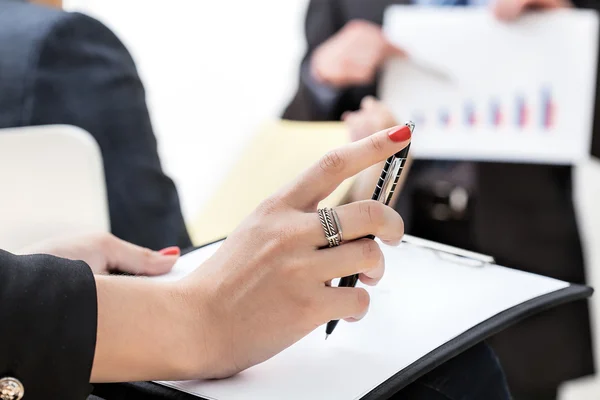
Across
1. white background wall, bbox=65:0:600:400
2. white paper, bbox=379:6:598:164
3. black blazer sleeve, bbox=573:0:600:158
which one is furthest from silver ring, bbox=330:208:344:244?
white background wall, bbox=65:0:600:400

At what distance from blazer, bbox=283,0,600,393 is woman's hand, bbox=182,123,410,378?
1.07 metres

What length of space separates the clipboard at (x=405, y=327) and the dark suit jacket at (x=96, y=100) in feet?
0.76

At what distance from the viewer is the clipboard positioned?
486mm

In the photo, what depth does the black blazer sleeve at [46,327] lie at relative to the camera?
17.0 inches

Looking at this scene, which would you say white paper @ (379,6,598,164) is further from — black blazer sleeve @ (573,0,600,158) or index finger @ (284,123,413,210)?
index finger @ (284,123,413,210)

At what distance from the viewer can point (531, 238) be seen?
1.63 meters

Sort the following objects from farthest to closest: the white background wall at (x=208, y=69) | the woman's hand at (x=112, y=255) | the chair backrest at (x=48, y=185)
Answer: the white background wall at (x=208, y=69)
the chair backrest at (x=48, y=185)
the woman's hand at (x=112, y=255)

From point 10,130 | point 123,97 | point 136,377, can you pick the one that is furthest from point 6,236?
point 136,377

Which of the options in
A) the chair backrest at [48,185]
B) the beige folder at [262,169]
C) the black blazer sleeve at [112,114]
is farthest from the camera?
the beige folder at [262,169]

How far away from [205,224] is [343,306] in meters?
0.54

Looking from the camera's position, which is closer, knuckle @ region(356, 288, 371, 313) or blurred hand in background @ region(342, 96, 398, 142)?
knuckle @ region(356, 288, 371, 313)

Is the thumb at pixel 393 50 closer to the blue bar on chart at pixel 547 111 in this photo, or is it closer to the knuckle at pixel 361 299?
Result: the blue bar on chart at pixel 547 111

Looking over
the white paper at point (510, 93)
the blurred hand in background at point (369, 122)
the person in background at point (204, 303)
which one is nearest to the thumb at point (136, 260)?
the person in background at point (204, 303)

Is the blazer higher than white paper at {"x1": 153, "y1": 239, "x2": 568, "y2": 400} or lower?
lower
